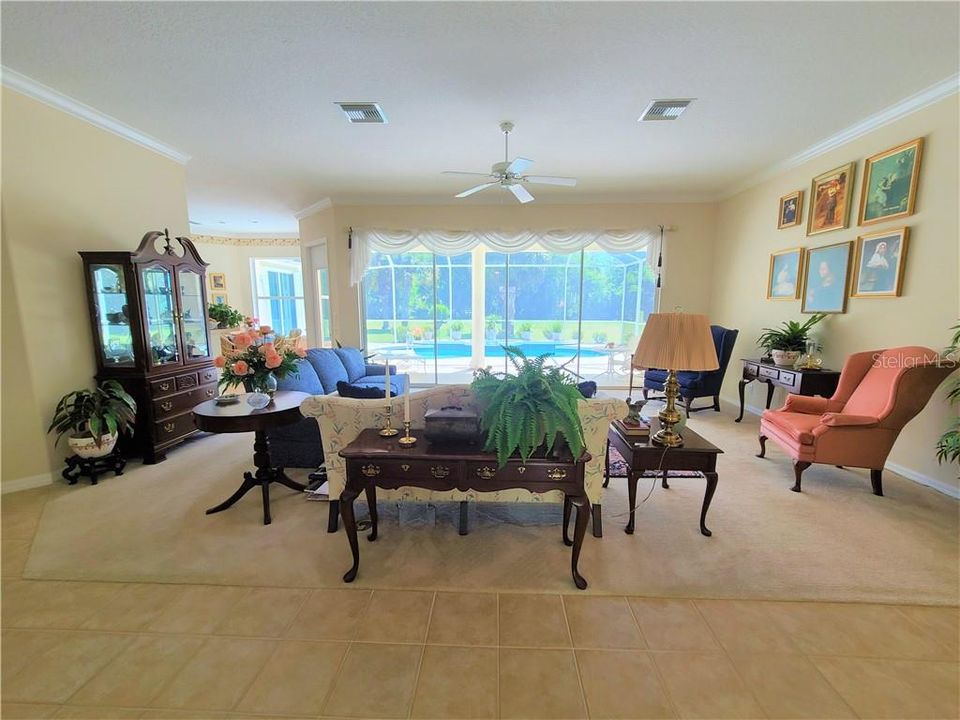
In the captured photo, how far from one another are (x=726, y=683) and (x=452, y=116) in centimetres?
385

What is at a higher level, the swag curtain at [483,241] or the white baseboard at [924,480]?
the swag curtain at [483,241]

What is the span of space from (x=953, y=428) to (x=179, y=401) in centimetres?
625

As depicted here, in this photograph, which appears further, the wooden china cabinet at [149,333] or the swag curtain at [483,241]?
the swag curtain at [483,241]

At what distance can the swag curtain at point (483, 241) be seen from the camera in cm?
554

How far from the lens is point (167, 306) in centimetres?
358

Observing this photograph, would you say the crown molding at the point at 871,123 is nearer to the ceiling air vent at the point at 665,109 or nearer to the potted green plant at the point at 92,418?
the ceiling air vent at the point at 665,109

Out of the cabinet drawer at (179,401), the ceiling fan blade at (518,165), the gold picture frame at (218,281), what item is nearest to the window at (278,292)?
the gold picture frame at (218,281)

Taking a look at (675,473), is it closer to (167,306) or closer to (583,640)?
(583,640)

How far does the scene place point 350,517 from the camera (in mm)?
1941

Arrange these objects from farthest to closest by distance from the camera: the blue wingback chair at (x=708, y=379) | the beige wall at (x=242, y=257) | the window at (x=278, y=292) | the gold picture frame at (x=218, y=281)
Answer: the window at (x=278, y=292), the beige wall at (x=242, y=257), the gold picture frame at (x=218, y=281), the blue wingback chair at (x=708, y=379)

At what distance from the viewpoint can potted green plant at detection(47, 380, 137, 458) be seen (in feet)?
9.62

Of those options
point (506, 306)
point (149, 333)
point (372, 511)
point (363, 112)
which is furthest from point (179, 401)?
point (506, 306)

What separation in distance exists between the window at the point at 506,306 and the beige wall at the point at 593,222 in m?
0.41

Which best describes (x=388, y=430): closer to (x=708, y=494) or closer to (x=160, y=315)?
(x=708, y=494)
